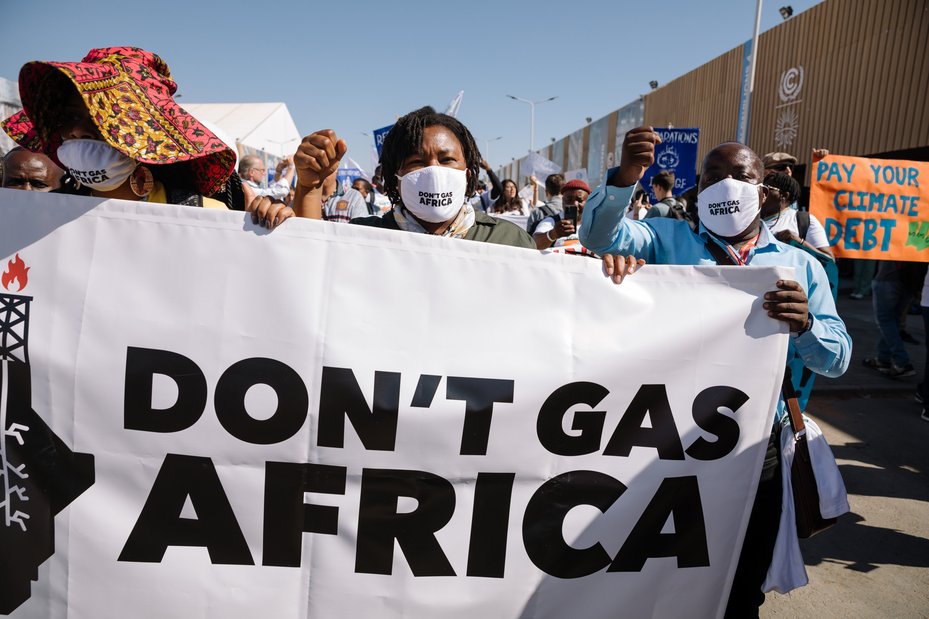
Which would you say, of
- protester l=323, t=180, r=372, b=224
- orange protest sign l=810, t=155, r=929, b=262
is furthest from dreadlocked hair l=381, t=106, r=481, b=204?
protester l=323, t=180, r=372, b=224

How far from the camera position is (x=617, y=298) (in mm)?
1771

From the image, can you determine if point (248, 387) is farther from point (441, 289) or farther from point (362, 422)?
point (441, 289)

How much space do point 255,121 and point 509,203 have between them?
119ft

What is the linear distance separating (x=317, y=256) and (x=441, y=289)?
1.19ft

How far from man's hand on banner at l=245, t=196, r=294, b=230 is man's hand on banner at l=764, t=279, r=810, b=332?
144cm

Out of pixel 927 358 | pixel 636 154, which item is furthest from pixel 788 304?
pixel 927 358

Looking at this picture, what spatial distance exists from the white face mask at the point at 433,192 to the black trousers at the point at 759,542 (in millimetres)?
1293

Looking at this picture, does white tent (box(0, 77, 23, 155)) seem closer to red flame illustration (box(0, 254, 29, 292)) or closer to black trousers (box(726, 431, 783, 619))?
red flame illustration (box(0, 254, 29, 292))

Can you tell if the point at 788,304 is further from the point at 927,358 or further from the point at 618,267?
the point at 927,358

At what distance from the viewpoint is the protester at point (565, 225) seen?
4.23 meters

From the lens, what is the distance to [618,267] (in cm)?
176

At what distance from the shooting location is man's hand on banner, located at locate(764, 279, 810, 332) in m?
1.75

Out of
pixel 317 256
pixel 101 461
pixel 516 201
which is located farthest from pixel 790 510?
pixel 516 201

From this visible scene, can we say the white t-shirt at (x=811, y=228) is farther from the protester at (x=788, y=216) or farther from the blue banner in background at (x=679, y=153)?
the blue banner in background at (x=679, y=153)
